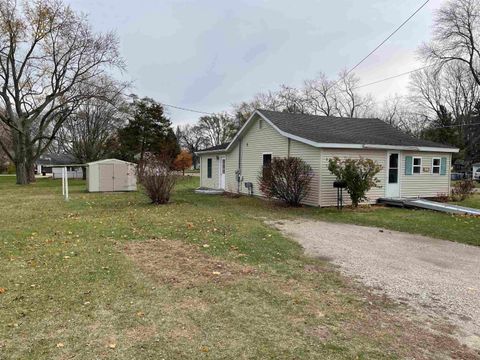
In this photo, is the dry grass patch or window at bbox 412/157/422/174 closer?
the dry grass patch

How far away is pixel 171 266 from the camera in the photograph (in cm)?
531

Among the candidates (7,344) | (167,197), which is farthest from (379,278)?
(167,197)

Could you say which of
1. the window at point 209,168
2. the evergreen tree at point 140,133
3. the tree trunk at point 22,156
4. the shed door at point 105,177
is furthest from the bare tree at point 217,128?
the shed door at point 105,177

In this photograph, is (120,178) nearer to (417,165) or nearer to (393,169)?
(393,169)

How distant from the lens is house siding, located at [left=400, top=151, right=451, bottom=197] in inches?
585

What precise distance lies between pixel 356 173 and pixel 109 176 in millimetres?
13749

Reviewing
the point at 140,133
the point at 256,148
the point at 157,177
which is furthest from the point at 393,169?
the point at 140,133

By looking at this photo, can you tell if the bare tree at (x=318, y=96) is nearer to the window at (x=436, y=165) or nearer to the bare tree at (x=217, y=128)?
the bare tree at (x=217, y=128)

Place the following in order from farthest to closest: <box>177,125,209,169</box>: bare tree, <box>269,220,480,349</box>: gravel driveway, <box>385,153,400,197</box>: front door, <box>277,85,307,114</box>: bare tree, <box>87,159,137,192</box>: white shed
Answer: <box>177,125,209,169</box>: bare tree, <box>277,85,307,114</box>: bare tree, <box>87,159,137,192</box>: white shed, <box>385,153,400,197</box>: front door, <box>269,220,480,349</box>: gravel driveway

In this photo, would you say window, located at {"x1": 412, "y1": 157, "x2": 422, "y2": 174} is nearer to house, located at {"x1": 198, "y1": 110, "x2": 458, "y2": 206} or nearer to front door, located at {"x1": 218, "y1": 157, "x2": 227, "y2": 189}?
house, located at {"x1": 198, "y1": 110, "x2": 458, "y2": 206}

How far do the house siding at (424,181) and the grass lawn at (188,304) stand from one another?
9416mm

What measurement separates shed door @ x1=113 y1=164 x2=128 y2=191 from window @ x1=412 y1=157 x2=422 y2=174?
48.1 ft

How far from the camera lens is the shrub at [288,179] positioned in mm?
12992

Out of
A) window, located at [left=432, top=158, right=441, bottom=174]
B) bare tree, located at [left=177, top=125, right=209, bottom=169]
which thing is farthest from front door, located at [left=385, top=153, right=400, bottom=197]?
bare tree, located at [left=177, top=125, right=209, bottom=169]
